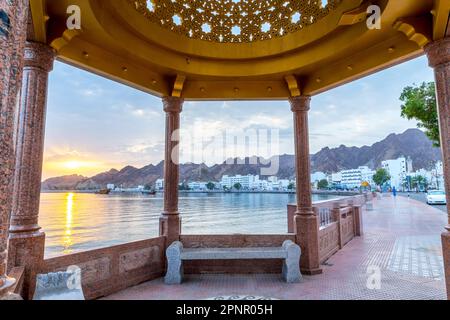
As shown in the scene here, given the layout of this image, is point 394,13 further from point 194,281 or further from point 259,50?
point 194,281

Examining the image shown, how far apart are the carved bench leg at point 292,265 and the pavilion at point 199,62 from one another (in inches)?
18.3

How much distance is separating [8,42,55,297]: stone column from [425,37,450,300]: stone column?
16.0 feet

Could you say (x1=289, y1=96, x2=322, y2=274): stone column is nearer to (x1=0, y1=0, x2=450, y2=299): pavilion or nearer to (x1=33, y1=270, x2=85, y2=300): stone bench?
(x1=0, y1=0, x2=450, y2=299): pavilion

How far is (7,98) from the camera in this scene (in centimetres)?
122

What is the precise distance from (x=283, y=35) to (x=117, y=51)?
2.90 metres

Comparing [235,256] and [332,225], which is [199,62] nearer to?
[235,256]

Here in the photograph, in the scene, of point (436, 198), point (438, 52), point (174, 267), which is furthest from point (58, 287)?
point (436, 198)

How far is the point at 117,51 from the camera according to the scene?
4363 millimetres

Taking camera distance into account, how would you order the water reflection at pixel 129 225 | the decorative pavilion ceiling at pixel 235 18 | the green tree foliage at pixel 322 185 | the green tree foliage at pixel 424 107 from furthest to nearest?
the green tree foliage at pixel 322 185, the water reflection at pixel 129 225, the green tree foliage at pixel 424 107, the decorative pavilion ceiling at pixel 235 18

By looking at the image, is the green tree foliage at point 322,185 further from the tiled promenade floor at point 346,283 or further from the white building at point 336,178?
the tiled promenade floor at point 346,283

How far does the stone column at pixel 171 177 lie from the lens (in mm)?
5379

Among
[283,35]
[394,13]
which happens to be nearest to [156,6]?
[283,35]

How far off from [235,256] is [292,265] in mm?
1029

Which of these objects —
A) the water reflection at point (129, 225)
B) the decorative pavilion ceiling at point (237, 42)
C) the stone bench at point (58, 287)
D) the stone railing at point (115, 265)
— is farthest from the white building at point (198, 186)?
the stone bench at point (58, 287)
